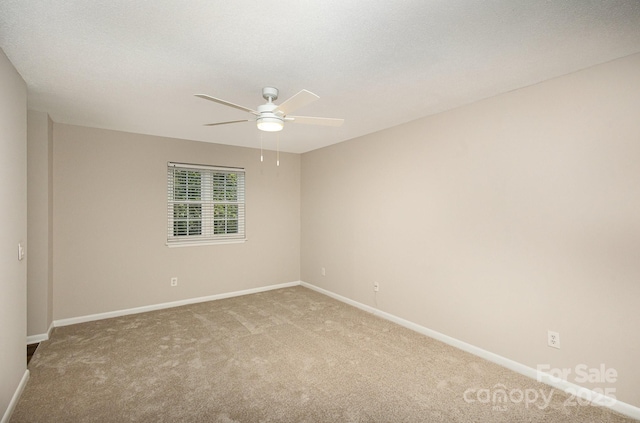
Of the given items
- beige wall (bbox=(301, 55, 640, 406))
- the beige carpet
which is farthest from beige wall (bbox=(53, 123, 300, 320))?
beige wall (bbox=(301, 55, 640, 406))

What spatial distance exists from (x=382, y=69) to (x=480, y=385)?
8.49 feet

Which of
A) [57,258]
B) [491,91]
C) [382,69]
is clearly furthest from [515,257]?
[57,258]

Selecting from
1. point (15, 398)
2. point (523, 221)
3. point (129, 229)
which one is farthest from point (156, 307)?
point (523, 221)

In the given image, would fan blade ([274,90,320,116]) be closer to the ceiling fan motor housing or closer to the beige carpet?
the ceiling fan motor housing

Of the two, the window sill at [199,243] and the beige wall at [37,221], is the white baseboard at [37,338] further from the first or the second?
the window sill at [199,243]

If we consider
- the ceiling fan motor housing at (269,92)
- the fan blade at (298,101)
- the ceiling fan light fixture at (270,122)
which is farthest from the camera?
the ceiling fan motor housing at (269,92)

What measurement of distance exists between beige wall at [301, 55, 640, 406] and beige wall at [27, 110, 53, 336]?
3.78 metres

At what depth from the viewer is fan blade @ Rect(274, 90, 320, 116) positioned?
1.91m

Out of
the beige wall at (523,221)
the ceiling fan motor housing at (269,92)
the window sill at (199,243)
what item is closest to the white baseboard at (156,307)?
the window sill at (199,243)

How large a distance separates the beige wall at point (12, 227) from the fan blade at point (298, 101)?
1.83 m

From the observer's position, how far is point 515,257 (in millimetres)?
2719

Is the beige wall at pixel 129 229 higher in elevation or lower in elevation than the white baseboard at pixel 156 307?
higher

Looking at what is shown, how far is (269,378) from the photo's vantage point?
2.56 metres

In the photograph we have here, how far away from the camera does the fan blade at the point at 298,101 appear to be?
1.91 m
